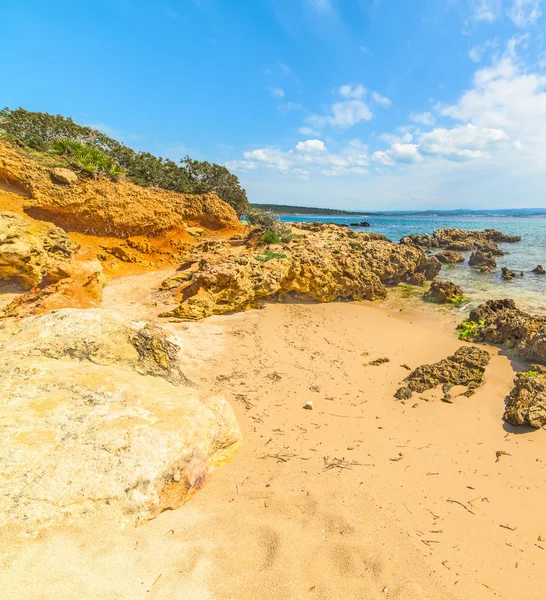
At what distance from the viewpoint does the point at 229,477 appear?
3504 millimetres

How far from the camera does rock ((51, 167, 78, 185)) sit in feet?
40.8

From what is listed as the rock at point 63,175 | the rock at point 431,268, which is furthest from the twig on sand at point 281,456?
the rock at point 431,268

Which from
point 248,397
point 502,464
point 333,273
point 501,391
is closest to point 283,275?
point 333,273

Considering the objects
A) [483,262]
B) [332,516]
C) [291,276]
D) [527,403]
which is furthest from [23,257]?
[483,262]

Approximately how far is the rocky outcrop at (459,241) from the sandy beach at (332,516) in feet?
94.1

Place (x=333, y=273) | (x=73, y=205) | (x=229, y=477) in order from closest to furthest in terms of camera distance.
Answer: (x=229, y=477) < (x=333, y=273) < (x=73, y=205)

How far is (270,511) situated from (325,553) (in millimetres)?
628

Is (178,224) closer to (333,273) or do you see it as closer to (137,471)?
(333,273)

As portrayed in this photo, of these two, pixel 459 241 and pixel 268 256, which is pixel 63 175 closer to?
pixel 268 256

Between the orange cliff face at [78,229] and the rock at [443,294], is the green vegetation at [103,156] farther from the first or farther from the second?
the rock at [443,294]

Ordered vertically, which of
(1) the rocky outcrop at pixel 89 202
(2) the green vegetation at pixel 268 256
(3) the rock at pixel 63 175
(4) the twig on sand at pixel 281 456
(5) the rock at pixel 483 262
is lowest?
(4) the twig on sand at pixel 281 456

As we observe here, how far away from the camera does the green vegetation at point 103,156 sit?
46.3 feet

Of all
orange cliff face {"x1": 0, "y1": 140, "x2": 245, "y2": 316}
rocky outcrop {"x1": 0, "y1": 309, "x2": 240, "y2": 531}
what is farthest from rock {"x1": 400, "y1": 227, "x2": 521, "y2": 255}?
rocky outcrop {"x1": 0, "y1": 309, "x2": 240, "y2": 531}

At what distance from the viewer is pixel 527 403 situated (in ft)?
16.8
